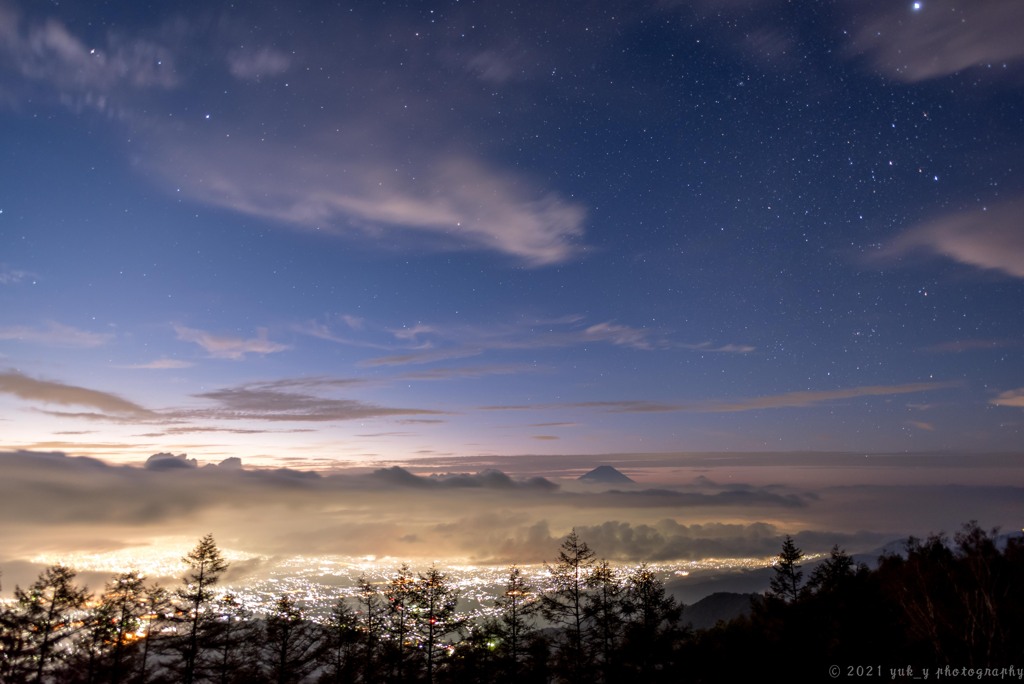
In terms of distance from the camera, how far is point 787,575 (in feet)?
212

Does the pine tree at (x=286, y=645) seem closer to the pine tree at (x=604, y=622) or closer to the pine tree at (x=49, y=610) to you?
the pine tree at (x=49, y=610)

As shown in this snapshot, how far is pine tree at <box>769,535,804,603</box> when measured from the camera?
6335 cm

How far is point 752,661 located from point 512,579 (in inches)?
837

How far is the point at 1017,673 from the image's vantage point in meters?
18.9

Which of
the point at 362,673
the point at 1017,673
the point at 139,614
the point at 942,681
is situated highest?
the point at 1017,673

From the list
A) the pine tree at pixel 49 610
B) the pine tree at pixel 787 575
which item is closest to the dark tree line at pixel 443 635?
the pine tree at pixel 49 610

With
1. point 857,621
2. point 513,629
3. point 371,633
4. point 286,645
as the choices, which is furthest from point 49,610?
point 857,621

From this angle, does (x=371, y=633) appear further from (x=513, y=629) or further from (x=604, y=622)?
(x=604, y=622)

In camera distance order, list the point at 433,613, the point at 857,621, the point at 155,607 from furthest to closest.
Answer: the point at 857,621
the point at 433,613
the point at 155,607

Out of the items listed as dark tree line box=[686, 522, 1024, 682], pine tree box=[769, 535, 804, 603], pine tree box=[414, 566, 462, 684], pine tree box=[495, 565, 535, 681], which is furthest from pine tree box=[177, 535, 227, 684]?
pine tree box=[769, 535, 804, 603]

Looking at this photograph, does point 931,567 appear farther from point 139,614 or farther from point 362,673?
point 139,614

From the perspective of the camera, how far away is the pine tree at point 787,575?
208 feet

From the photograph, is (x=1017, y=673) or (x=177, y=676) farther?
(x=177, y=676)

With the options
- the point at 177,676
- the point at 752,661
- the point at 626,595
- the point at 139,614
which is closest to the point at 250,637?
the point at 177,676
